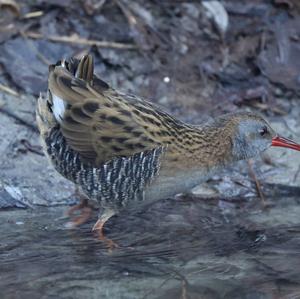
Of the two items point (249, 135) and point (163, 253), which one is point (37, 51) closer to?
point (249, 135)

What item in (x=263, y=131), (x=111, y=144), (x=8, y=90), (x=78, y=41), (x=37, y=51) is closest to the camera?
(x=111, y=144)

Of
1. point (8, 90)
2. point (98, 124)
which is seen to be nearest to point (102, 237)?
point (98, 124)

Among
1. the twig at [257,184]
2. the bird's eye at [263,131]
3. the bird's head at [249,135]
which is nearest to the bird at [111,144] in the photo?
the bird's head at [249,135]

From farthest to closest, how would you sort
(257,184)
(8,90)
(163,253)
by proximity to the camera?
(8,90)
(257,184)
(163,253)

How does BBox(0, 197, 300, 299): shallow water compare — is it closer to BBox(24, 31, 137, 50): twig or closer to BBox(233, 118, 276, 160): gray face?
BBox(233, 118, 276, 160): gray face

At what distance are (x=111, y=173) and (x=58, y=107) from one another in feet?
1.77

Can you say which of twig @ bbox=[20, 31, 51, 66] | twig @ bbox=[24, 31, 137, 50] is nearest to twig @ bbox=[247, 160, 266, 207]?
twig @ bbox=[24, 31, 137, 50]

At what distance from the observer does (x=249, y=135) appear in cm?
631

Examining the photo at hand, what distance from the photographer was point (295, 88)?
784 cm

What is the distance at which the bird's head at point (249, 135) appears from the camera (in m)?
6.30

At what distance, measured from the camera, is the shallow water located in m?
5.07

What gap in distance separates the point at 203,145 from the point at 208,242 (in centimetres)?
68

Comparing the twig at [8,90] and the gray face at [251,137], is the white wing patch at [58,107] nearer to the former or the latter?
the gray face at [251,137]

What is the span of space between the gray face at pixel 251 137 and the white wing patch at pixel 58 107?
3.94ft
